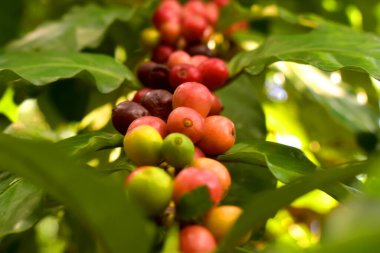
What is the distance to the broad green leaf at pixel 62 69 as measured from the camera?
2.80ft

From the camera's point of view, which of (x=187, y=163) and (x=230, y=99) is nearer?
(x=187, y=163)

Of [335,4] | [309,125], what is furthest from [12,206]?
[335,4]

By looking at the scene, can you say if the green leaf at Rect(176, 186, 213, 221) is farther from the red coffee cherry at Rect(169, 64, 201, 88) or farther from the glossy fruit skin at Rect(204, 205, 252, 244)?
the red coffee cherry at Rect(169, 64, 201, 88)

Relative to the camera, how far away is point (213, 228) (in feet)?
1.74

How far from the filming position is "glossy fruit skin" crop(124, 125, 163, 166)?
2.03ft

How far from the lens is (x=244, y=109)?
4.05 ft

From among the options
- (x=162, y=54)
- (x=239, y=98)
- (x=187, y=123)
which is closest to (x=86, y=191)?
(x=187, y=123)

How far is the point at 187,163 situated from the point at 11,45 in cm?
83

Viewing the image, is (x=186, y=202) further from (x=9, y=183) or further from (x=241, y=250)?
(x=9, y=183)

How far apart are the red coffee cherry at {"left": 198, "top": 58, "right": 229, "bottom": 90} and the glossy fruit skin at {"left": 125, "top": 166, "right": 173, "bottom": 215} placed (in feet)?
1.22

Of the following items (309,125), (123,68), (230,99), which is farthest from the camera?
(309,125)

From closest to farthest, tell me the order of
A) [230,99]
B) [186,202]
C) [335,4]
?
1. [186,202]
2. [230,99]
3. [335,4]

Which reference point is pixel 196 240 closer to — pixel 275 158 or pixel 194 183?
pixel 194 183

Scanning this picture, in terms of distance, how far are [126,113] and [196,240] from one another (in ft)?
0.95
